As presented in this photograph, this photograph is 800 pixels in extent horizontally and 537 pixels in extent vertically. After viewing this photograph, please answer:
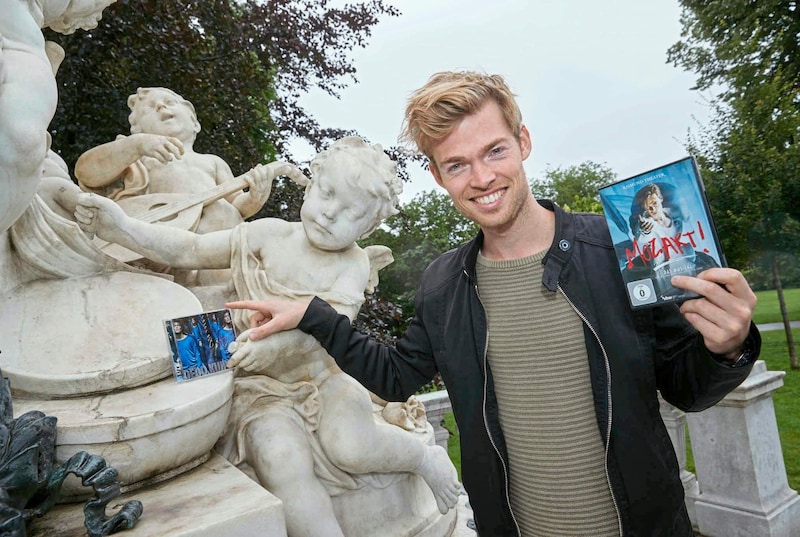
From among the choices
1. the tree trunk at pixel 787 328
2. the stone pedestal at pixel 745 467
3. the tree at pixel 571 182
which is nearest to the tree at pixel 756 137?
the tree trunk at pixel 787 328

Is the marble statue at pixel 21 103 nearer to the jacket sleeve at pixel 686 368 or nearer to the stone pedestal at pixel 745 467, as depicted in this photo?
the jacket sleeve at pixel 686 368

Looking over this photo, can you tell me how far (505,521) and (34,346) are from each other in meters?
1.45

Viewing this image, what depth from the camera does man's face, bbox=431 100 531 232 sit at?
56.6 inches

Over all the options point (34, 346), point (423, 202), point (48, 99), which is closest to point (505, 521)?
point (34, 346)

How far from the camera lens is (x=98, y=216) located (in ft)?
6.13

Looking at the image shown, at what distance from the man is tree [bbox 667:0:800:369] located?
26.0ft

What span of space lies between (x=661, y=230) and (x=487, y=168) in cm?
48

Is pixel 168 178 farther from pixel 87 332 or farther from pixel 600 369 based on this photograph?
pixel 600 369

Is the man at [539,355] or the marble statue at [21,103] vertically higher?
the marble statue at [21,103]

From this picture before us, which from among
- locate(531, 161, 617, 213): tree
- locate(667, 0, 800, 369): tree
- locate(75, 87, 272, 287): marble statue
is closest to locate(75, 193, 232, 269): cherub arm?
locate(75, 87, 272, 287): marble statue

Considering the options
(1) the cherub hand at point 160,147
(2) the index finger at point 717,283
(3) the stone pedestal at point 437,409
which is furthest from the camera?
(3) the stone pedestal at point 437,409

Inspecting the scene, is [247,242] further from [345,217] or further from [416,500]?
[416,500]

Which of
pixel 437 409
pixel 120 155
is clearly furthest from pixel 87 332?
pixel 437 409

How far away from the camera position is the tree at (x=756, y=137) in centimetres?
845
